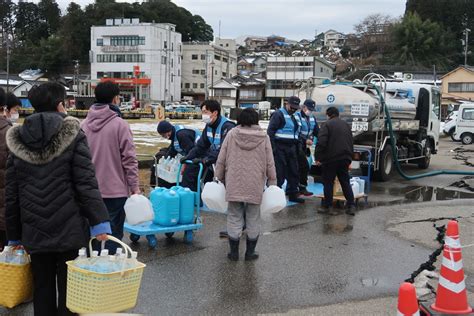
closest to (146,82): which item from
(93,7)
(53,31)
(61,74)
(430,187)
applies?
(61,74)

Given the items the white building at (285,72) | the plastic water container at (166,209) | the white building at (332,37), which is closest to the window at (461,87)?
the white building at (285,72)

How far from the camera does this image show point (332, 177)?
906 centimetres

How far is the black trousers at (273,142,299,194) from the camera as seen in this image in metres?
9.42

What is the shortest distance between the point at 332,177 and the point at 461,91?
55357 millimetres

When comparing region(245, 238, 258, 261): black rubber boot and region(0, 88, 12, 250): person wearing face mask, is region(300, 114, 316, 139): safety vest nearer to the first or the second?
region(245, 238, 258, 261): black rubber boot

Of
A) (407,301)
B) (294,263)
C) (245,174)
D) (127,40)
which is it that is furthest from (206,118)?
(127,40)

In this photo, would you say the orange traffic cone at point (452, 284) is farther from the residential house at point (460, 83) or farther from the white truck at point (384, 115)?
the residential house at point (460, 83)

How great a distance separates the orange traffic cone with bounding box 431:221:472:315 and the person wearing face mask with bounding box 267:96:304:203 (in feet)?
15.5

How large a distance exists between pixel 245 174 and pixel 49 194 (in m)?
2.90

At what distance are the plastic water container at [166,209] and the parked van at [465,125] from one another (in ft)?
81.4

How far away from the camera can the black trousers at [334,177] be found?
29.2 ft

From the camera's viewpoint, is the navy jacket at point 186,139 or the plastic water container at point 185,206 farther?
the navy jacket at point 186,139

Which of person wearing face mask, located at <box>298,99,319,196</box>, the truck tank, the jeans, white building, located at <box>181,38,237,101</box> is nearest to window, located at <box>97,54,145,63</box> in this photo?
white building, located at <box>181,38,237,101</box>

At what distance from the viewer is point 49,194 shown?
3.50 meters
